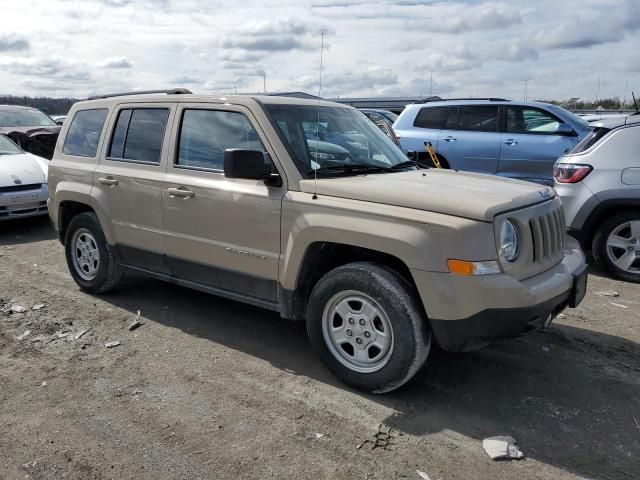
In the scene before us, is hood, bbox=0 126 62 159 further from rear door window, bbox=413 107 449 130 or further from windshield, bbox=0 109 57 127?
rear door window, bbox=413 107 449 130

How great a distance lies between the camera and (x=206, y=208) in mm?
4305

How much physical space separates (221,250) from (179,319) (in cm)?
111

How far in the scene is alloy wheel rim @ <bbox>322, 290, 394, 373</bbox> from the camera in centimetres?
354

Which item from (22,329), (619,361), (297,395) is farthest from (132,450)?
(619,361)

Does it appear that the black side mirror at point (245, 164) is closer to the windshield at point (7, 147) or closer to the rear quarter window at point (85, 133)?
the rear quarter window at point (85, 133)

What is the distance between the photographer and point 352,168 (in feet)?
13.6

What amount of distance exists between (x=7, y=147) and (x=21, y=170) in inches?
45.8

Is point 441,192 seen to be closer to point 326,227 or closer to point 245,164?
point 326,227

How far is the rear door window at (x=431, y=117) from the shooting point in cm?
1017

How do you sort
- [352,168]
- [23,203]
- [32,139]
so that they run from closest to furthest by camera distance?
[352,168], [23,203], [32,139]

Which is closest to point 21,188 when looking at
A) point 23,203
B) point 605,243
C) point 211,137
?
point 23,203

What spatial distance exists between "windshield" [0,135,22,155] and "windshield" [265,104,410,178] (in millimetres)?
6923

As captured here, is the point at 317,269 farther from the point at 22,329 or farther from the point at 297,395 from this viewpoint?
the point at 22,329

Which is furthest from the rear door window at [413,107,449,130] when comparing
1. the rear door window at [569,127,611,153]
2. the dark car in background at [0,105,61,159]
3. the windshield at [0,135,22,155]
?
the dark car in background at [0,105,61,159]
